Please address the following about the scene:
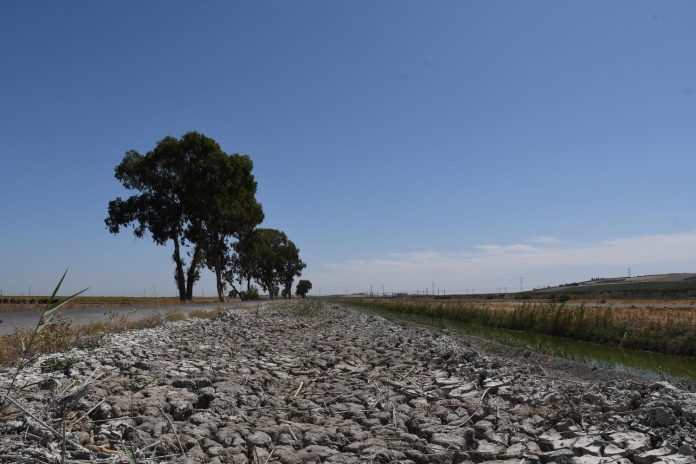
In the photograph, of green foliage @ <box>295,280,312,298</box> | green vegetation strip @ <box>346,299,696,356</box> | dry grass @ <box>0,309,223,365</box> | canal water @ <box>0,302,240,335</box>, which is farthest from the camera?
green foliage @ <box>295,280,312,298</box>

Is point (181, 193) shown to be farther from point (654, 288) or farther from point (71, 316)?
point (654, 288)

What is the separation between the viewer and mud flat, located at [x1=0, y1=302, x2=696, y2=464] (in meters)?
4.25

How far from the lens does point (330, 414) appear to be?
5781mm

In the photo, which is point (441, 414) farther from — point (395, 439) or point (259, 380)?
point (259, 380)

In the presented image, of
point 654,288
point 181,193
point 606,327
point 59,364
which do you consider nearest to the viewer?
point 59,364

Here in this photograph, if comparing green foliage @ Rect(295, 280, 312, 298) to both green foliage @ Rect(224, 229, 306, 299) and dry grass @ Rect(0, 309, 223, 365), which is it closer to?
green foliage @ Rect(224, 229, 306, 299)

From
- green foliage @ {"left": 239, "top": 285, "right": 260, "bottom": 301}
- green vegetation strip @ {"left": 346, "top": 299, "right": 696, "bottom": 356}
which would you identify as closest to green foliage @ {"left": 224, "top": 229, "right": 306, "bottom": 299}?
green foliage @ {"left": 239, "top": 285, "right": 260, "bottom": 301}

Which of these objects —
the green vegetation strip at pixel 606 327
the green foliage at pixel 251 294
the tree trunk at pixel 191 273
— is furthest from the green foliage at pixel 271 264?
the green vegetation strip at pixel 606 327

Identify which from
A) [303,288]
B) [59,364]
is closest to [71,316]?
[59,364]

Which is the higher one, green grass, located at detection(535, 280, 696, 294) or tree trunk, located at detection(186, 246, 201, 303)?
tree trunk, located at detection(186, 246, 201, 303)

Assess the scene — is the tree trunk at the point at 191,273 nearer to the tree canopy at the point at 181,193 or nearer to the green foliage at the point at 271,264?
the tree canopy at the point at 181,193

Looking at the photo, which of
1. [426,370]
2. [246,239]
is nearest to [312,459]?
[426,370]

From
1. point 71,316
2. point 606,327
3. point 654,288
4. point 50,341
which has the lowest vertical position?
point 654,288

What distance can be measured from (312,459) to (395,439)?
3.16 feet
